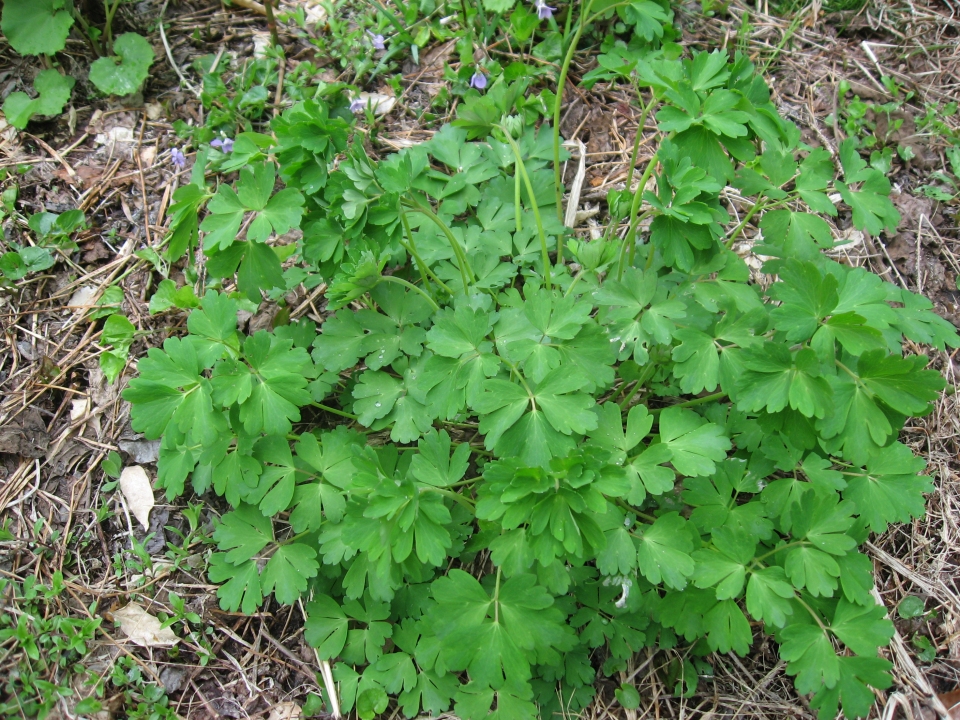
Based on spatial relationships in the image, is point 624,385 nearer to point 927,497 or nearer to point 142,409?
point 927,497

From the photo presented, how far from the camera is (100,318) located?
9.56 ft

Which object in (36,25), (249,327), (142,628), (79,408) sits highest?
(36,25)

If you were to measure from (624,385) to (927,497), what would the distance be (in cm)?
133

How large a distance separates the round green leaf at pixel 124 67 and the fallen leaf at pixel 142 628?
92.6 inches

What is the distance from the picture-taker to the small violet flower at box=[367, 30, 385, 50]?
338 cm

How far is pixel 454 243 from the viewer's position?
241cm

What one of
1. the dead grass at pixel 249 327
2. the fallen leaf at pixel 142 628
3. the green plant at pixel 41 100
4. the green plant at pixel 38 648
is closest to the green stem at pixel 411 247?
the dead grass at pixel 249 327

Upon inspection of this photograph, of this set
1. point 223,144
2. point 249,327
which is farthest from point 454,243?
point 223,144

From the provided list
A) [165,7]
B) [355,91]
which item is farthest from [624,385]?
[165,7]

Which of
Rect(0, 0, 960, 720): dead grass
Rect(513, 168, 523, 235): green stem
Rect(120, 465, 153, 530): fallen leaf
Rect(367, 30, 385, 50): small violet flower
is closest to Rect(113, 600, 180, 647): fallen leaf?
Rect(0, 0, 960, 720): dead grass

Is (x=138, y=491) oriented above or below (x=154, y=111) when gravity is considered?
below

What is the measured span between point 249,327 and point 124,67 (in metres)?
1.49

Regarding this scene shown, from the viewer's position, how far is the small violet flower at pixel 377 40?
3.38m

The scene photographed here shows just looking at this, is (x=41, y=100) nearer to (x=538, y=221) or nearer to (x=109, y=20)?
(x=109, y=20)
